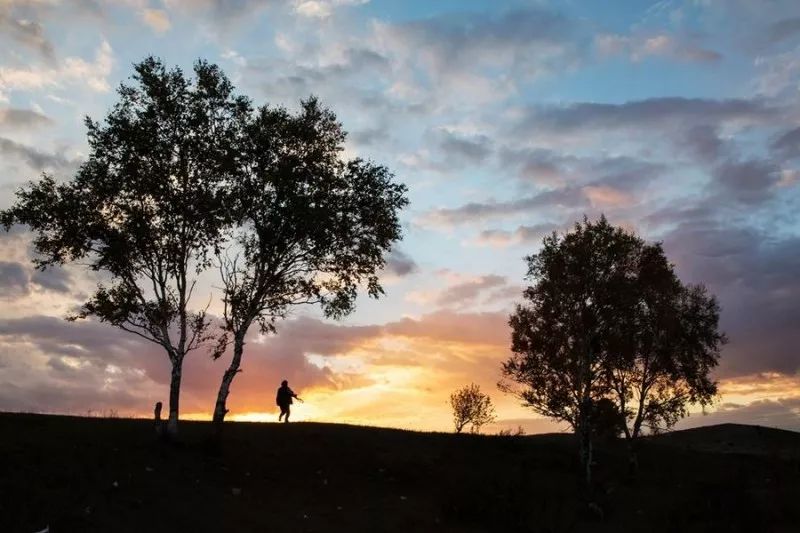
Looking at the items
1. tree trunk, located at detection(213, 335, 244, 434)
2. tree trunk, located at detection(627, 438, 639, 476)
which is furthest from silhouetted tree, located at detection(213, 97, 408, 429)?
tree trunk, located at detection(627, 438, 639, 476)

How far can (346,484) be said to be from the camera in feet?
119

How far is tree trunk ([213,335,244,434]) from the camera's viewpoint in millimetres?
37219

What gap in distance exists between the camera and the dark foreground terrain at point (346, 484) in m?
27.8

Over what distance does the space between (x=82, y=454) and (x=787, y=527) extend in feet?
135

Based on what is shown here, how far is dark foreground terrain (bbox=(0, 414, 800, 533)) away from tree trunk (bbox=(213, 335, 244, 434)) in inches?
72.1

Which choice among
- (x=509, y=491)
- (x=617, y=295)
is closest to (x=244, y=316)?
(x=509, y=491)

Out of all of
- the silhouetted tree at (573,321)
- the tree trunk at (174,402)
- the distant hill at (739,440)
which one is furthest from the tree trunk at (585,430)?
the tree trunk at (174,402)

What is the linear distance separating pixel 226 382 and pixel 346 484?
923cm

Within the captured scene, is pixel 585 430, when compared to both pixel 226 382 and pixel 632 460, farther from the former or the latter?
pixel 226 382

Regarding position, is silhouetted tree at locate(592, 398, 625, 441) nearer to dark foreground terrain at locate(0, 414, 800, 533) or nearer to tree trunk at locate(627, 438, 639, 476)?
tree trunk at locate(627, 438, 639, 476)

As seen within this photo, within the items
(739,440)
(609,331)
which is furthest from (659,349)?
(739,440)

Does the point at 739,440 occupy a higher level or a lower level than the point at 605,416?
lower

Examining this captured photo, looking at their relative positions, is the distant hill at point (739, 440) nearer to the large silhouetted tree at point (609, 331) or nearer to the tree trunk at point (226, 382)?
the large silhouetted tree at point (609, 331)

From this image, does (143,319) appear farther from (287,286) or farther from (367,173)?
(367,173)
